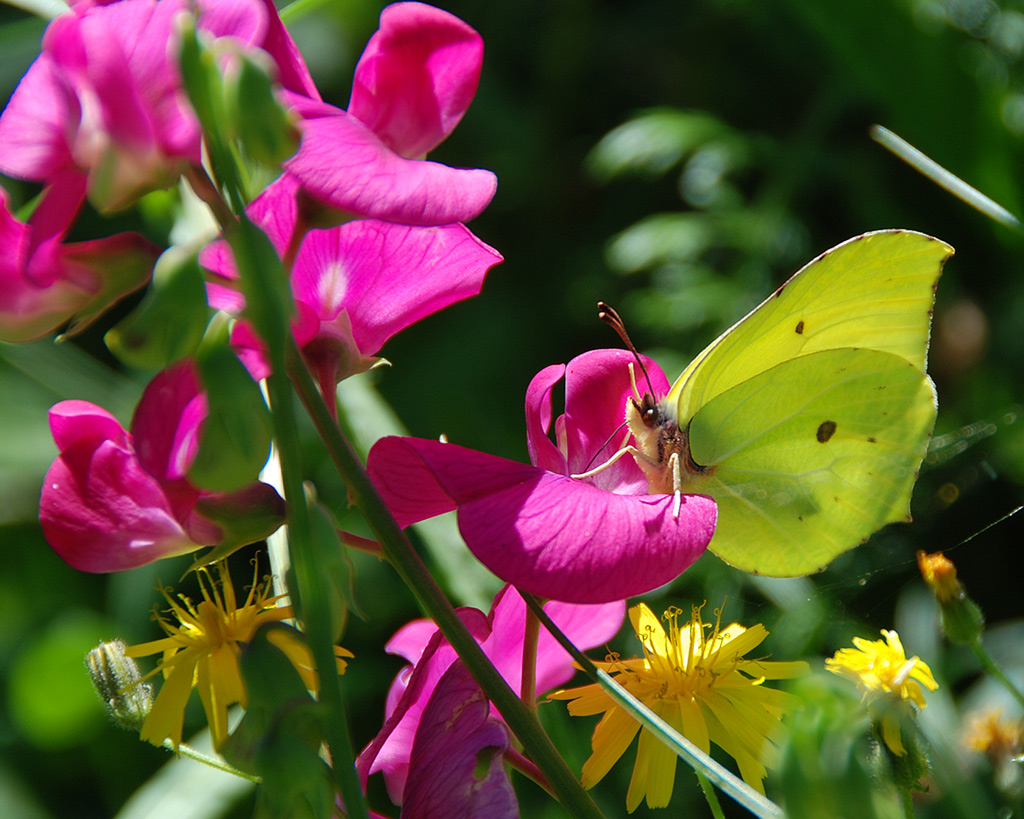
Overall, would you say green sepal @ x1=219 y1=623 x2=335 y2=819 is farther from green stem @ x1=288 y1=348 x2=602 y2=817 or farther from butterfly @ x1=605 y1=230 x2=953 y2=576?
butterfly @ x1=605 y1=230 x2=953 y2=576

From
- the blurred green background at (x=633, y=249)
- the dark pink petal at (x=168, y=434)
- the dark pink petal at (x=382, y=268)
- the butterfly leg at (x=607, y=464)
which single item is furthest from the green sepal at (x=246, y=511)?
the blurred green background at (x=633, y=249)

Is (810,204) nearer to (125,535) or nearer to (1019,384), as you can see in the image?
(1019,384)

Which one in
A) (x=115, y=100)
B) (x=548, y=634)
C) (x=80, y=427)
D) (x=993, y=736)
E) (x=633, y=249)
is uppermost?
(x=115, y=100)

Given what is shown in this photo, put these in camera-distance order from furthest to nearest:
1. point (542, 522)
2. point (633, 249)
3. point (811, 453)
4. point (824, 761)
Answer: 1. point (633, 249)
2. point (811, 453)
3. point (542, 522)
4. point (824, 761)

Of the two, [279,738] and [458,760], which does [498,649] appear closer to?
[458,760]

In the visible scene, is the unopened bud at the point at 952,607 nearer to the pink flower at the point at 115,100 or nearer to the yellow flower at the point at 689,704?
the yellow flower at the point at 689,704

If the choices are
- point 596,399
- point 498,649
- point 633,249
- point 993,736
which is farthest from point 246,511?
point 633,249

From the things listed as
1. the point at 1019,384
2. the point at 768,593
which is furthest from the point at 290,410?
the point at 1019,384
